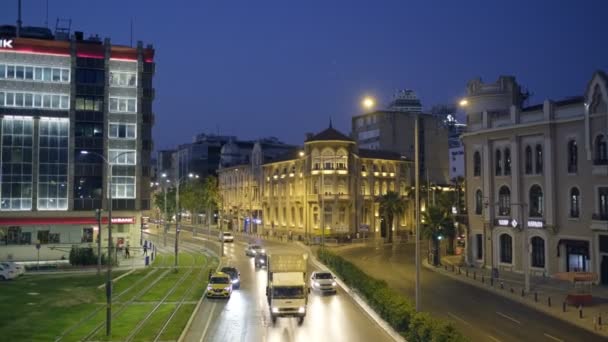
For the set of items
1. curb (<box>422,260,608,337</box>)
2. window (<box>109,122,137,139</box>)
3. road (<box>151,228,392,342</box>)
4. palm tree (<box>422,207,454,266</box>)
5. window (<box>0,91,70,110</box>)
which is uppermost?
window (<box>0,91,70,110</box>)

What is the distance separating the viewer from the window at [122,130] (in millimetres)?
82375

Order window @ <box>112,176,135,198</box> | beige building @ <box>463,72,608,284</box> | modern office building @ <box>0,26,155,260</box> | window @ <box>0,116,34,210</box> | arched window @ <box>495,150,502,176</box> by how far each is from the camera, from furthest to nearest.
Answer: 1. window @ <box>112,176,135,198</box>
2. modern office building @ <box>0,26,155,260</box>
3. window @ <box>0,116,34,210</box>
4. arched window @ <box>495,150,502,176</box>
5. beige building @ <box>463,72,608,284</box>

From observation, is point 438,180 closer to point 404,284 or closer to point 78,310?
point 404,284

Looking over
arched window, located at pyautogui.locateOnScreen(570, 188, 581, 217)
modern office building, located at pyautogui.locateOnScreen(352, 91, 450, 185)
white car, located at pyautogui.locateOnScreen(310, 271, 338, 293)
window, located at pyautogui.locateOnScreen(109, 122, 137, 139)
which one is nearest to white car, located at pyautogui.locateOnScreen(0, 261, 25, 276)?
white car, located at pyautogui.locateOnScreen(310, 271, 338, 293)

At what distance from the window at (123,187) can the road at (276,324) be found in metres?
39.0

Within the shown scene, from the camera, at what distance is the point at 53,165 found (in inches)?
3137

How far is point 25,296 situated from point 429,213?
41726 mm

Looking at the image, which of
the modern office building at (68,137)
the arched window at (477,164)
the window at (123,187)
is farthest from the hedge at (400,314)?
the modern office building at (68,137)

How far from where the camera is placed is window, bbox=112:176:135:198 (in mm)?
81688

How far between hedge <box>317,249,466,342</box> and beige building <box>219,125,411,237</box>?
156ft

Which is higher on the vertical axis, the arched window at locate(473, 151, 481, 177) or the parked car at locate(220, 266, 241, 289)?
the arched window at locate(473, 151, 481, 177)

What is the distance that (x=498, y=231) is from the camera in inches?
2436

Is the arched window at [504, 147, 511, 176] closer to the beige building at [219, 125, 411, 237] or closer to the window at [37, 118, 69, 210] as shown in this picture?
the beige building at [219, 125, 411, 237]

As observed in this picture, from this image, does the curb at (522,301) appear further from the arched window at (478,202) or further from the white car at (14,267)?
the white car at (14,267)
